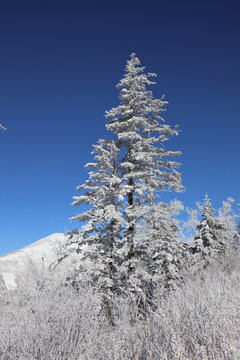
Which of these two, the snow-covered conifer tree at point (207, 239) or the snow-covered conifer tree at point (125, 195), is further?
the snow-covered conifer tree at point (207, 239)

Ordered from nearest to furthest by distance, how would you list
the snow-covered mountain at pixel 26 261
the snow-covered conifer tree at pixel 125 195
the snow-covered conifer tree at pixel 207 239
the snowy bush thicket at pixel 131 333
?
the snowy bush thicket at pixel 131 333 < the snow-covered conifer tree at pixel 125 195 < the snow-covered conifer tree at pixel 207 239 < the snow-covered mountain at pixel 26 261

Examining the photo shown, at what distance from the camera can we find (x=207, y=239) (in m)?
25.3

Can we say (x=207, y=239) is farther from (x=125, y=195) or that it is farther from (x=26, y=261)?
(x=26, y=261)

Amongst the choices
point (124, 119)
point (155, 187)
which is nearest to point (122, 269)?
point (155, 187)

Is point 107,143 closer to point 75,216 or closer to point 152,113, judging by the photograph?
point 152,113

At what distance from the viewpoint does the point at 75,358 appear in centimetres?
644

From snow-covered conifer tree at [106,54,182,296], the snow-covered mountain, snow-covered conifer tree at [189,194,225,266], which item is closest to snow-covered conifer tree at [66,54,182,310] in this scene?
snow-covered conifer tree at [106,54,182,296]

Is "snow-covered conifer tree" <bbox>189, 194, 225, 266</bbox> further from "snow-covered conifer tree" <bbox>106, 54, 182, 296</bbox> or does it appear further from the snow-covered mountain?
the snow-covered mountain

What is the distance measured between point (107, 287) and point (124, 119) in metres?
9.32

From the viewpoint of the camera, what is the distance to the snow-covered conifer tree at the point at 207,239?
2463 centimetres

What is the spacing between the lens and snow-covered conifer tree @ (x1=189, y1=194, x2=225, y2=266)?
24.6m

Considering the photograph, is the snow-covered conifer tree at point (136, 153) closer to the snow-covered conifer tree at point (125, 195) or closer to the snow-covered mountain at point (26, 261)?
the snow-covered conifer tree at point (125, 195)

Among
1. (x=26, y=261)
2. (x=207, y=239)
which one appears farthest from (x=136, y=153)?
(x=26, y=261)

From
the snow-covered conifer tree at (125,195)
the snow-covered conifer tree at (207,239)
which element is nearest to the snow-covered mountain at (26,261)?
the snow-covered conifer tree at (207,239)
